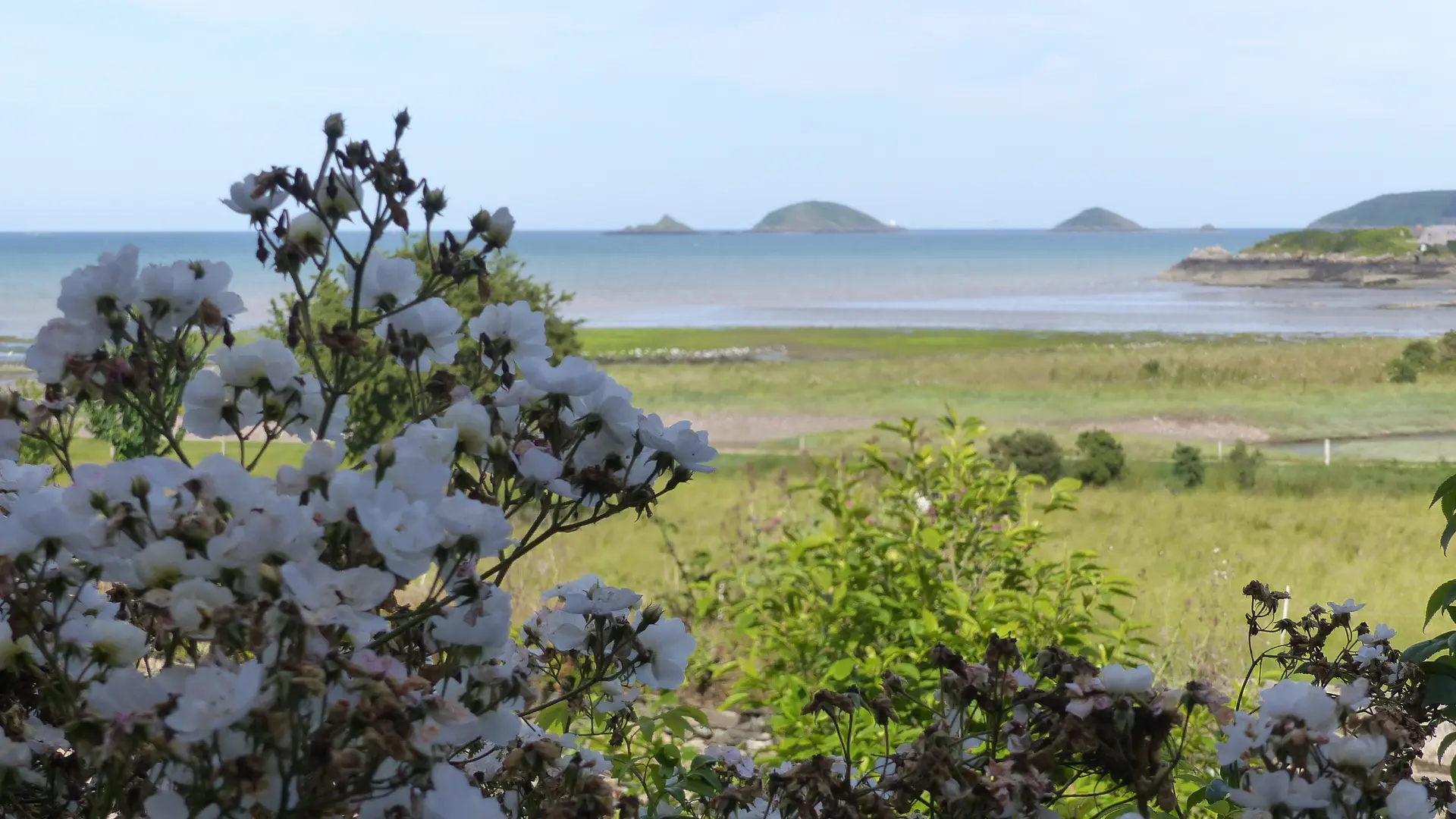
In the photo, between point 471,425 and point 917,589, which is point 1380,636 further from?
point 917,589

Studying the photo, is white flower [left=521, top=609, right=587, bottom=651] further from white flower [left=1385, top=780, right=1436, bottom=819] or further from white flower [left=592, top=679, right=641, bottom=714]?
white flower [left=1385, top=780, right=1436, bottom=819]

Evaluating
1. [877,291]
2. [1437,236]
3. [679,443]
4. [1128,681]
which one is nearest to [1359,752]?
[1128,681]

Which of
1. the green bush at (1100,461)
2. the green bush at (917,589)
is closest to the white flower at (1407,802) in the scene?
the green bush at (917,589)

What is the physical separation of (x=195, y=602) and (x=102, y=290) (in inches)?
15.7

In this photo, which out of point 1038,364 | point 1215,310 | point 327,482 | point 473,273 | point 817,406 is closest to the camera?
point 327,482

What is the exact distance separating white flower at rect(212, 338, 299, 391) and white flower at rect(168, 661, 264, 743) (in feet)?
1.16

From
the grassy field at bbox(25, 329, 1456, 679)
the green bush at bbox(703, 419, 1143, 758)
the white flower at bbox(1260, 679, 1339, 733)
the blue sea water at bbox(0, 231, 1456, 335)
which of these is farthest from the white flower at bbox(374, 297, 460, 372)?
the blue sea water at bbox(0, 231, 1456, 335)

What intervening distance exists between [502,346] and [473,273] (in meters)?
0.16

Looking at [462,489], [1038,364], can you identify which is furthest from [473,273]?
[1038,364]

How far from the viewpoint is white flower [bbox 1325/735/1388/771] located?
2.38ft

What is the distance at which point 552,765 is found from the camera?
0.97m

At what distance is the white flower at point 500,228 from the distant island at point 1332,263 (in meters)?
34.6

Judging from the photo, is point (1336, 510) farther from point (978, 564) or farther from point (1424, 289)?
point (1424, 289)

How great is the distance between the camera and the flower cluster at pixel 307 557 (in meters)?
0.65
